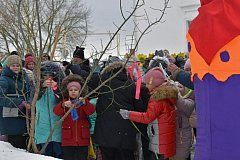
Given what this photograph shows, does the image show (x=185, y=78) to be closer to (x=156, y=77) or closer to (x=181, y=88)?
(x=156, y=77)

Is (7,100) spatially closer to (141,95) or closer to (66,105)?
(66,105)

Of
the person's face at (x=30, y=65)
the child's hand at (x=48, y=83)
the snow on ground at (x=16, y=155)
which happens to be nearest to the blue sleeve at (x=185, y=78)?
the child's hand at (x=48, y=83)

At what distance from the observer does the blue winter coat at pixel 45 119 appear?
17.8 feet

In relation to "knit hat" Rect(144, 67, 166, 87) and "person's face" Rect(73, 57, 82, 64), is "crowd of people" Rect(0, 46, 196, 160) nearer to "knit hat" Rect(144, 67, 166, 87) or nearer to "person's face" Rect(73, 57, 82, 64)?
"knit hat" Rect(144, 67, 166, 87)

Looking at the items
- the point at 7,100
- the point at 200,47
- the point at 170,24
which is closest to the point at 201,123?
the point at 200,47

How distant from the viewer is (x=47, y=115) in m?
5.47

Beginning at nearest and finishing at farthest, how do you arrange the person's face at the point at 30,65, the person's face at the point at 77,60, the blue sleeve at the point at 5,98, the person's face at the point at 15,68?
the blue sleeve at the point at 5,98 < the person's face at the point at 15,68 < the person's face at the point at 30,65 < the person's face at the point at 77,60

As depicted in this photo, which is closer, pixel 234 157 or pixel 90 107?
pixel 234 157

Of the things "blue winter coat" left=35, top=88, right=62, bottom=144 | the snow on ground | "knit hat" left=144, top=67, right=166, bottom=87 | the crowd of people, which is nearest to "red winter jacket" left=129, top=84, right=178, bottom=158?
the crowd of people

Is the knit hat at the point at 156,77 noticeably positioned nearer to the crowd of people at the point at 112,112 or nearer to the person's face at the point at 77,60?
the crowd of people at the point at 112,112

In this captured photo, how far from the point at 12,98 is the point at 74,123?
0.88m

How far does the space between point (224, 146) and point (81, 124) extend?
1964 millimetres

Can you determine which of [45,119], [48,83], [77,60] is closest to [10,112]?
[45,119]

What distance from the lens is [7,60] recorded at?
5.63 metres
